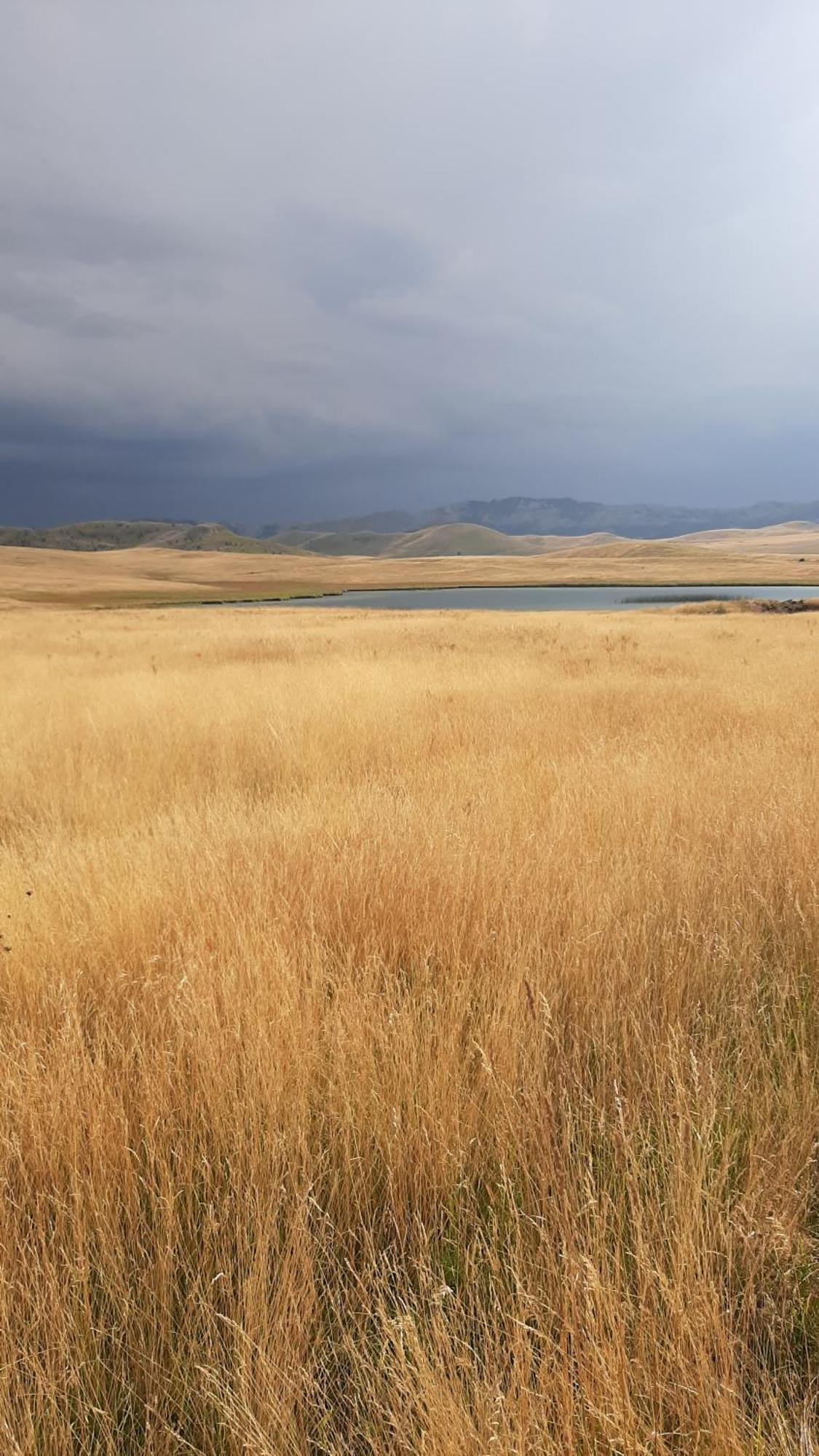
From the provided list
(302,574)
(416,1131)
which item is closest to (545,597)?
→ (302,574)

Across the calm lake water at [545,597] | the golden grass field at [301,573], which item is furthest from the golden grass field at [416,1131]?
the golden grass field at [301,573]

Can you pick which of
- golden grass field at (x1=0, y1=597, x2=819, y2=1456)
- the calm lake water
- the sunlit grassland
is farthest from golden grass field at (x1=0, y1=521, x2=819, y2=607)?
golden grass field at (x1=0, y1=597, x2=819, y2=1456)

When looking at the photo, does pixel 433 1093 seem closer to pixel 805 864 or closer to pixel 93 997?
pixel 93 997

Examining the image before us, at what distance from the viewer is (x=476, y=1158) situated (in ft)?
6.06

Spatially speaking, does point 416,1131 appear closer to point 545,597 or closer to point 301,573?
point 545,597

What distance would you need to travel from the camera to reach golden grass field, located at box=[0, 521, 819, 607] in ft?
291

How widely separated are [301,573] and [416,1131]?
145m

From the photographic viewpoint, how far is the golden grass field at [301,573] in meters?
88.8

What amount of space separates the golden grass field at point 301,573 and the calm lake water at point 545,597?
26.4 ft

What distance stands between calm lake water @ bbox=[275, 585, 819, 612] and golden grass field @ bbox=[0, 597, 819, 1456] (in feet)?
199

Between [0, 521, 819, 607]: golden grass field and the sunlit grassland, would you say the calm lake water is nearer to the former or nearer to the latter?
the sunlit grassland

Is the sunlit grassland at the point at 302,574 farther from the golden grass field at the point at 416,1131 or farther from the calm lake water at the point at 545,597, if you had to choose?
the golden grass field at the point at 416,1131

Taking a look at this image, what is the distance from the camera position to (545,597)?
87.8 m

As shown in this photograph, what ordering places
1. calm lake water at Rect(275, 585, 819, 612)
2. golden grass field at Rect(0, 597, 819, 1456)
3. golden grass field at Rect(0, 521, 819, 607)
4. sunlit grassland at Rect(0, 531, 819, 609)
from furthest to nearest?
golden grass field at Rect(0, 521, 819, 607), sunlit grassland at Rect(0, 531, 819, 609), calm lake water at Rect(275, 585, 819, 612), golden grass field at Rect(0, 597, 819, 1456)
